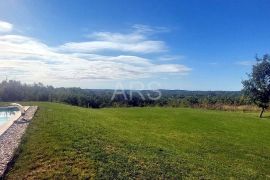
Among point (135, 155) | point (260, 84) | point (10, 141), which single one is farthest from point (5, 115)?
point (260, 84)

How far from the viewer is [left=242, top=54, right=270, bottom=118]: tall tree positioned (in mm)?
27156

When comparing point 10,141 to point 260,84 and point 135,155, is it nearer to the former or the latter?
point 135,155

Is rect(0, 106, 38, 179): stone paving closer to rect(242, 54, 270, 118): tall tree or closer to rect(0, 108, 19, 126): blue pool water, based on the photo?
rect(0, 108, 19, 126): blue pool water

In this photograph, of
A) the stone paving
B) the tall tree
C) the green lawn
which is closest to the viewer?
the green lawn

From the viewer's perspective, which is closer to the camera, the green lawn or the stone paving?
the green lawn

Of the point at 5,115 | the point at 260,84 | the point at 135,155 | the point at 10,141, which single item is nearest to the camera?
the point at 135,155

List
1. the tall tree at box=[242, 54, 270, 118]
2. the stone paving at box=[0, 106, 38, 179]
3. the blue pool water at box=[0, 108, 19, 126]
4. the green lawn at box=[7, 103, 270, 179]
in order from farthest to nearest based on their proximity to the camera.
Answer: the tall tree at box=[242, 54, 270, 118] < the blue pool water at box=[0, 108, 19, 126] < the stone paving at box=[0, 106, 38, 179] < the green lawn at box=[7, 103, 270, 179]

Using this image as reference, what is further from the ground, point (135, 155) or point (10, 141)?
point (10, 141)

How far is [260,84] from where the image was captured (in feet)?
89.3

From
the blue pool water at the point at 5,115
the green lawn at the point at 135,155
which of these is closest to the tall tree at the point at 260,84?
the green lawn at the point at 135,155

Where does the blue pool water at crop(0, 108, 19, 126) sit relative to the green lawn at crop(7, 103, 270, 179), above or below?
above

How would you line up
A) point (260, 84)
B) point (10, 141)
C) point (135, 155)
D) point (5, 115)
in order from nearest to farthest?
point (135, 155) < point (10, 141) < point (5, 115) < point (260, 84)

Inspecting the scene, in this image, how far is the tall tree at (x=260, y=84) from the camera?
27.2 metres

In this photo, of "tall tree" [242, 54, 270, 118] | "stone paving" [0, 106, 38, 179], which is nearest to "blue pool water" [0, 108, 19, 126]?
"stone paving" [0, 106, 38, 179]
